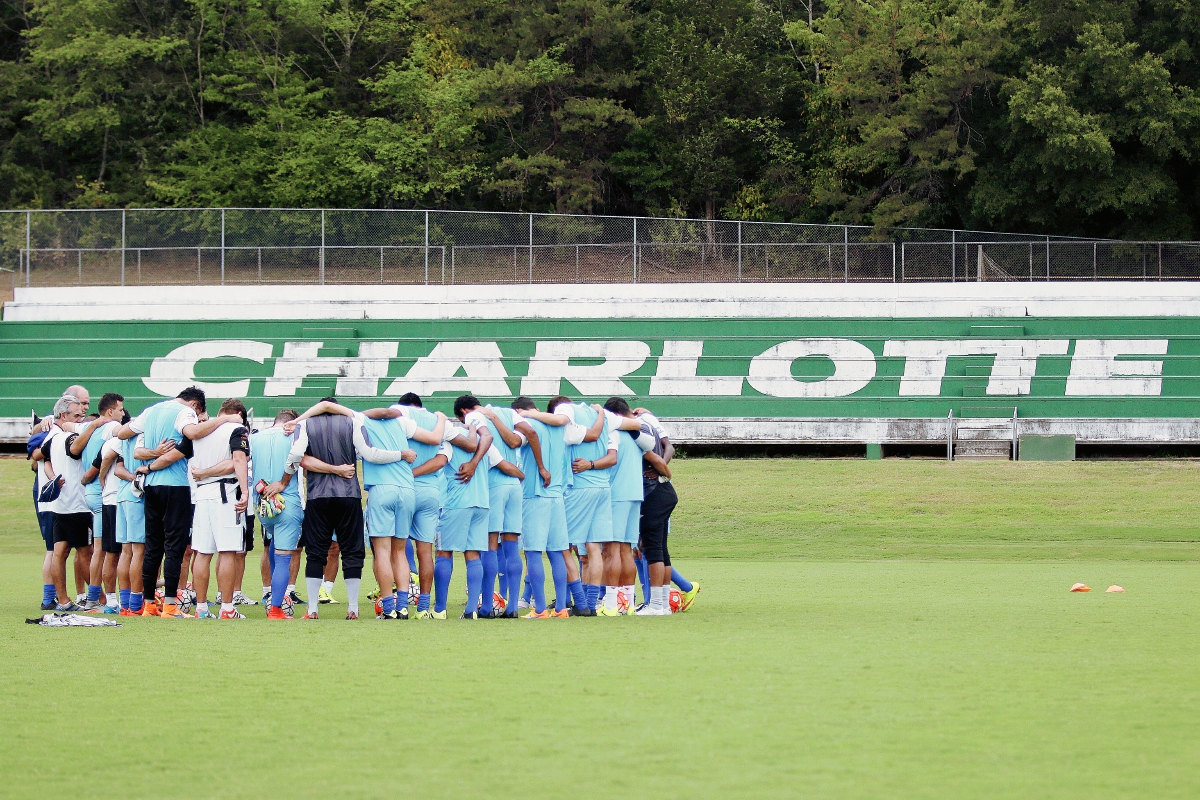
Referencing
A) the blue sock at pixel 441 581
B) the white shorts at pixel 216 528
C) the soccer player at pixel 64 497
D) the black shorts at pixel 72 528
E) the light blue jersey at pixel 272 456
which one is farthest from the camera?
the black shorts at pixel 72 528

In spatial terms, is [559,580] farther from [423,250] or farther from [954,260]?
[954,260]

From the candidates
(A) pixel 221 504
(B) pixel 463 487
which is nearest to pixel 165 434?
(A) pixel 221 504

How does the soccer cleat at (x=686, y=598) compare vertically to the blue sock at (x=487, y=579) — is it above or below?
below

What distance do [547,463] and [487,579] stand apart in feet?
3.66

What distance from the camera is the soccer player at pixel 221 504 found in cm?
1043

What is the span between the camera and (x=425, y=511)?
34.6ft

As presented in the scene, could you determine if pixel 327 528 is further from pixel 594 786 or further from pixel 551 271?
pixel 551 271

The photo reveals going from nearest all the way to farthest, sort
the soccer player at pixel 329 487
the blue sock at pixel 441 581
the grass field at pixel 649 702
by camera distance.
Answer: the grass field at pixel 649 702 → the soccer player at pixel 329 487 → the blue sock at pixel 441 581

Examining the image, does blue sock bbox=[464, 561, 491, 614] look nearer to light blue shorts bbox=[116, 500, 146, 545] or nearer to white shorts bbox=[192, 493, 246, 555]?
white shorts bbox=[192, 493, 246, 555]

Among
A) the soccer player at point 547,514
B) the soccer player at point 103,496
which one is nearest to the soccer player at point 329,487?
the soccer player at point 547,514

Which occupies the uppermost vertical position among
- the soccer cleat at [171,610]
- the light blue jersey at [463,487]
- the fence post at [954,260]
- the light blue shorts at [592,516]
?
the fence post at [954,260]

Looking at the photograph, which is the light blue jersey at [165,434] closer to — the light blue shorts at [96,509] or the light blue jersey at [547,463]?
the light blue shorts at [96,509]

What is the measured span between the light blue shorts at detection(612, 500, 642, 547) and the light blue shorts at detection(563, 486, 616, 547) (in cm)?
10

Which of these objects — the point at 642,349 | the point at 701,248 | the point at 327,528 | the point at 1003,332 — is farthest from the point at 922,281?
the point at 327,528
